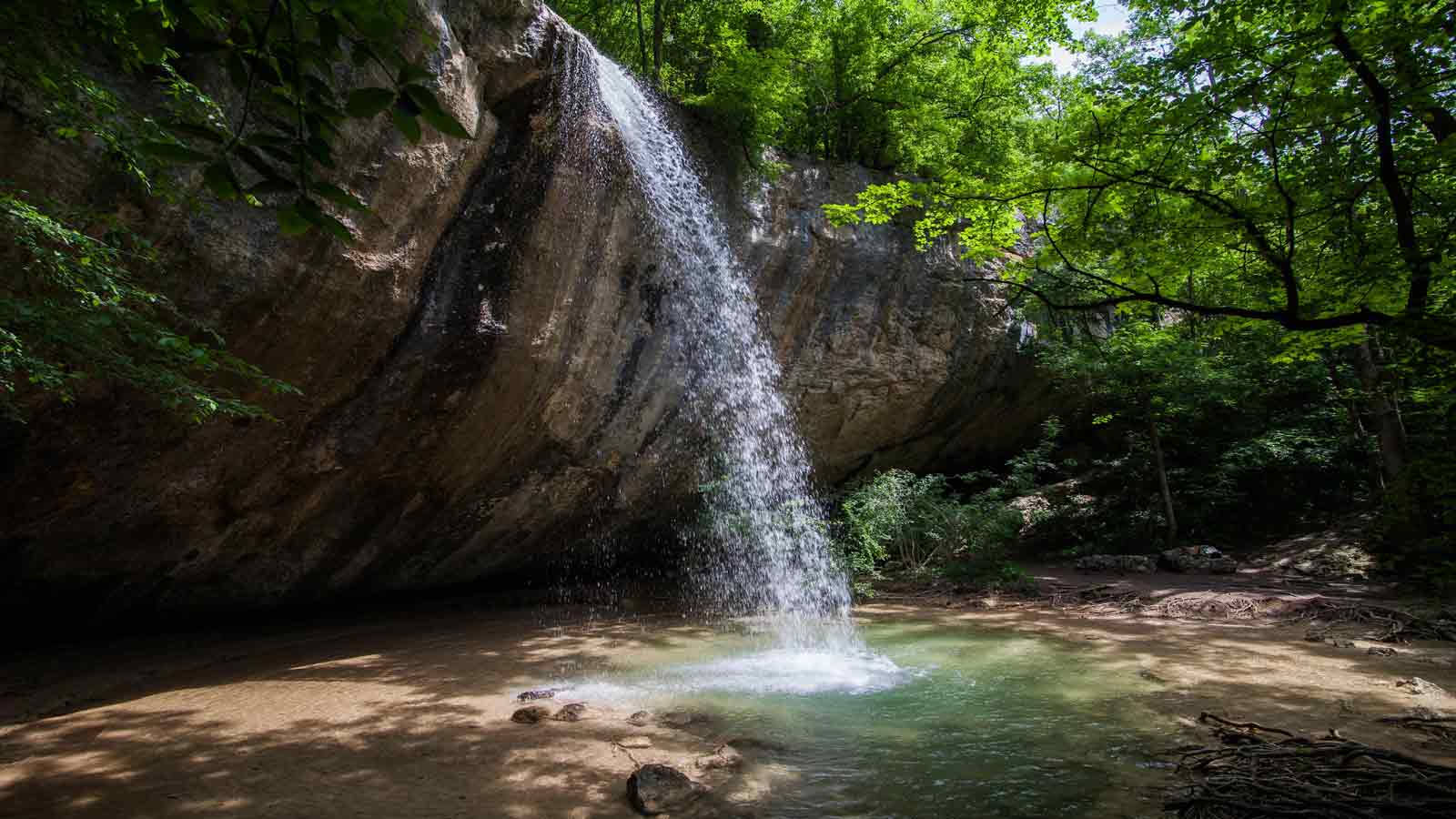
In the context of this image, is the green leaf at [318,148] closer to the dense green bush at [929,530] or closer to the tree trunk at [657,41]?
the dense green bush at [929,530]

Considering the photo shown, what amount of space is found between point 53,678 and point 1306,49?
939 centimetres

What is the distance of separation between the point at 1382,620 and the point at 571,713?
7.53 meters

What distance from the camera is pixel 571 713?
4348 mm

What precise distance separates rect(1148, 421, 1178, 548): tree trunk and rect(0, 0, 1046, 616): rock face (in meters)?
7.12

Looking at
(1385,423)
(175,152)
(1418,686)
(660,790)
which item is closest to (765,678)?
(660,790)

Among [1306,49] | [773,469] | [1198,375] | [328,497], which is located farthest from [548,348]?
[1198,375]

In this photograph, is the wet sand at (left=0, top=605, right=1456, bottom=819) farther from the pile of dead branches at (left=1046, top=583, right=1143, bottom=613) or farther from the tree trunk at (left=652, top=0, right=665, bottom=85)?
the tree trunk at (left=652, top=0, right=665, bottom=85)

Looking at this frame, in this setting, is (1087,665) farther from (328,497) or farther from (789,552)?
(328,497)

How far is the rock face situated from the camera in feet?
18.4

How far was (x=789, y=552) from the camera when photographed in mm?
9781

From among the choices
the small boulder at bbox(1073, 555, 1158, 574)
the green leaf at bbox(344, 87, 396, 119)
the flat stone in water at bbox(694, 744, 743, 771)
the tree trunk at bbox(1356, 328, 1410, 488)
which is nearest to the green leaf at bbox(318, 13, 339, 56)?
the green leaf at bbox(344, 87, 396, 119)

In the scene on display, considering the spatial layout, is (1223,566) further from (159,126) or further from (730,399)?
(159,126)

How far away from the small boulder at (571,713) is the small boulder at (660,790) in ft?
3.83

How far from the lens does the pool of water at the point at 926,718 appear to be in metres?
3.12
